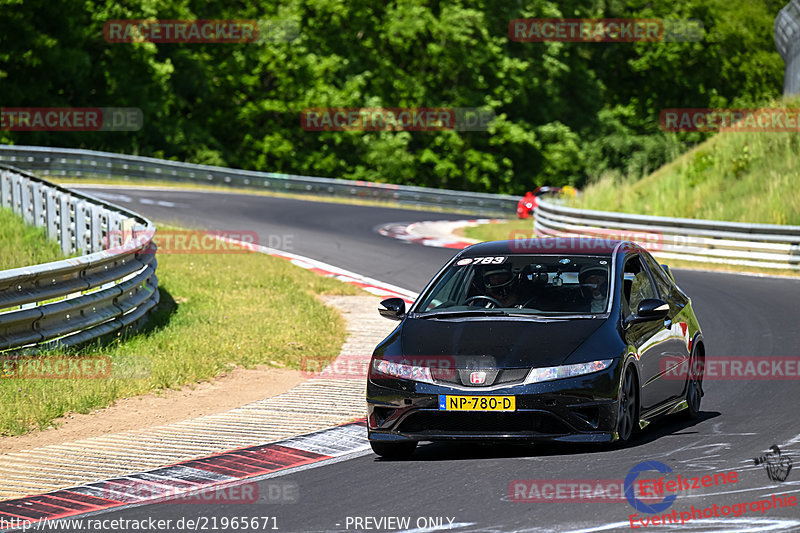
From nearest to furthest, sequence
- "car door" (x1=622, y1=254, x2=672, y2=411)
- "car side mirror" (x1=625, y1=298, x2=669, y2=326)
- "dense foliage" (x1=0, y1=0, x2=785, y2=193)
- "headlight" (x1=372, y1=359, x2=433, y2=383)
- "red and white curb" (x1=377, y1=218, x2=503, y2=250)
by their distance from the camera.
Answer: "headlight" (x1=372, y1=359, x2=433, y2=383) → "car side mirror" (x1=625, y1=298, x2=669, y2=326) → "car door" (x1=622, y1=254, x2=672, y2=411) → "red and white curb" (x1=377, y1=218, x2=503, y2=250) → "dense foliage" (x1=0, y1=0, x2=785, y2=193)

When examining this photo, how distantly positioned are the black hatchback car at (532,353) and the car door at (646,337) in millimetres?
11

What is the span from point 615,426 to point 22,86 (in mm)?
44445

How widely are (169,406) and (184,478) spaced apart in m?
2.89

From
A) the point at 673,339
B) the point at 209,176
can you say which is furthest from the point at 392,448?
the point at 209,176

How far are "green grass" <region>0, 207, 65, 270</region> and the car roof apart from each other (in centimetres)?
805

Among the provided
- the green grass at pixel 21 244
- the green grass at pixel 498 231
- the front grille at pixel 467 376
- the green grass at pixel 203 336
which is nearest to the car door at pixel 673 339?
the front grille at pixel 467 376

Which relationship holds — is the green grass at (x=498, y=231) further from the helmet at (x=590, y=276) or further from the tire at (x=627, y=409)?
the tire at (x=627, y=409)

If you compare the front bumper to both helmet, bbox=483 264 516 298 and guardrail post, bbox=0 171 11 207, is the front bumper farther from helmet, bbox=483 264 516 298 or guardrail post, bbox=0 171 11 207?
guardrail post, bbox=0 171 11 207

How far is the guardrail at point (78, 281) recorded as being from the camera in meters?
11.2

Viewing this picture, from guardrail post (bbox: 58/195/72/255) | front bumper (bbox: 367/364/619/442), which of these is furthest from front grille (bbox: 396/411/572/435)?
guardrail post (bbox: 58/195/72/255)

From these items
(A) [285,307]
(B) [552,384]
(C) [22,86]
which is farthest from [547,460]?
(C) [22,86]

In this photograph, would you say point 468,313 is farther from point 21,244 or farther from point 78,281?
point 21,244

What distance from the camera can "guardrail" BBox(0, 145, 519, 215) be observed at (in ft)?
125

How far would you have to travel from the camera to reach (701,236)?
23.6 metres
